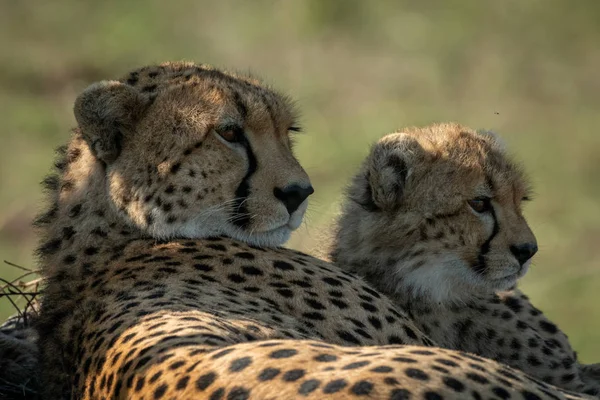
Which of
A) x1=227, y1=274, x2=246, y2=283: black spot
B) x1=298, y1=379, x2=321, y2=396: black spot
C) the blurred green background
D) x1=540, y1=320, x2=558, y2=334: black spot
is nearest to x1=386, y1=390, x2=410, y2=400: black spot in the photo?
x1=298, y1=379, x2=321, y2=396: black spot

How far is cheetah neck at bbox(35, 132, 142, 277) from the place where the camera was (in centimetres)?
388

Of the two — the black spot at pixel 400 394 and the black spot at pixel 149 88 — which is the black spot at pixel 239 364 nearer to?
the black spot at pixel 400 394

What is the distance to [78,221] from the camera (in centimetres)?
394

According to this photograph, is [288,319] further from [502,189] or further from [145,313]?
[502,189]

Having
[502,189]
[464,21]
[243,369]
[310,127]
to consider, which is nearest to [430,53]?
[464,21]

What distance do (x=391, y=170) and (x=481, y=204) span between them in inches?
11.5

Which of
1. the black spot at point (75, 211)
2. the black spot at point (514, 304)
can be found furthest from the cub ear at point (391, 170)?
the black spot at point (75, 211)

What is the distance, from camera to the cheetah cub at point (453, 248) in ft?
14.0

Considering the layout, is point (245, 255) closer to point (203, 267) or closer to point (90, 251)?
point (203, 267)

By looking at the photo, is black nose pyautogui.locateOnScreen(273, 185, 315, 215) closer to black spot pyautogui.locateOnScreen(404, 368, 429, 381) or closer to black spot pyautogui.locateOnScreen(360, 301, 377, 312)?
black spot pyautogui.locateOnScreen(360, 301, 377, 312)

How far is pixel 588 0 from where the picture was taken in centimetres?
1173

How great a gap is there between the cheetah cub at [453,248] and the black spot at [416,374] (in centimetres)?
147

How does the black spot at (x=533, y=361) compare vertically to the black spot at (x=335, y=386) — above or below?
above

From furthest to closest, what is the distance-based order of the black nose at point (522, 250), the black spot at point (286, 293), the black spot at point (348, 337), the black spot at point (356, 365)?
the black nose at point (522, 250) < the black spot at point (286, 293) < the black spot at point (348, 337) < the black spot at point (356, 365)
